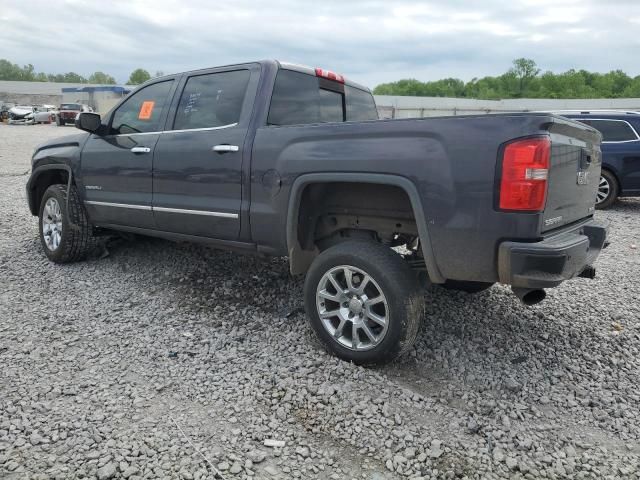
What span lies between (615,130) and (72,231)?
29.3 feet

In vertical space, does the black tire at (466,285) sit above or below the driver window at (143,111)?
below

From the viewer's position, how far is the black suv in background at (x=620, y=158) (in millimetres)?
8758

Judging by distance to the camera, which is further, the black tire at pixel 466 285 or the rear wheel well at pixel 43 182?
the rear wheel well at pixel 43 182

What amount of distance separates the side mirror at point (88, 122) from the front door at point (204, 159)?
3.05ft

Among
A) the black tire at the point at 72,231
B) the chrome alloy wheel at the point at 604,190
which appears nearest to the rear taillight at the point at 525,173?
the black tire at the point at 72,231

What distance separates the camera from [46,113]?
38.3 metres

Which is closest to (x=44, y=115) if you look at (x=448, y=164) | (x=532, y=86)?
(x=448, y=164)

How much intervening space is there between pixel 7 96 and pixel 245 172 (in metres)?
72.9

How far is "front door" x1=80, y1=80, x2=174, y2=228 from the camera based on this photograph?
4.40m

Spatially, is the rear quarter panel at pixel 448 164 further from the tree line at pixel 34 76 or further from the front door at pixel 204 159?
the tree line at pixel 34 76

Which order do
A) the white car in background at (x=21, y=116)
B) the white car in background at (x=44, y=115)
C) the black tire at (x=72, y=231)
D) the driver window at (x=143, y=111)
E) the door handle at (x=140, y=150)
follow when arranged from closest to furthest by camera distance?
the door handle at (x=140, y=150)
the driver window at (x=143, y=111)
the black tire at (x=72, y=231)
the white car in background at (x=21, y=116)
the white car in background at (x=44, y=115)

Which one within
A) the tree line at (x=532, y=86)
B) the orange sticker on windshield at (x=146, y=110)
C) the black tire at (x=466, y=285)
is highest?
the tree line at (x=532, y=86)

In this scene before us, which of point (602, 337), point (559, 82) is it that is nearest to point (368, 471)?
point (602, 337)

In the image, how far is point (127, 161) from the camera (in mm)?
4516
